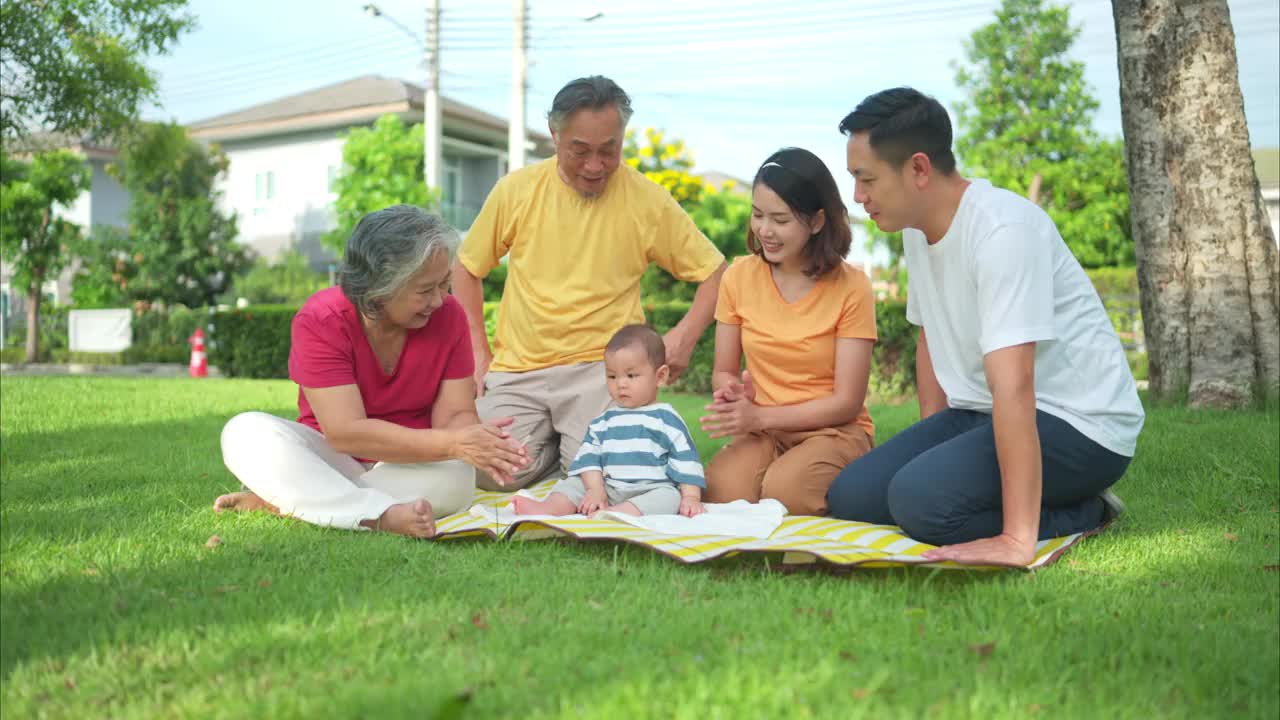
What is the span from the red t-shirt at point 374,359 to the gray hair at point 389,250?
145 mm

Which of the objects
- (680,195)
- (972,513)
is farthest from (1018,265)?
(680,195)

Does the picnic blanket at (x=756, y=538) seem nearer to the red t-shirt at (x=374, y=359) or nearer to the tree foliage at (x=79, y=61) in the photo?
the red t-shirt at (x=374, y=359)

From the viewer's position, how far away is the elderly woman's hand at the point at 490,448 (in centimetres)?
365

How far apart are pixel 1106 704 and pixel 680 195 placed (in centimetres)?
1762

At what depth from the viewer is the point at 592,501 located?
13.8 feet

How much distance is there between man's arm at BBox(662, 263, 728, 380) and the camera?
4789 mm

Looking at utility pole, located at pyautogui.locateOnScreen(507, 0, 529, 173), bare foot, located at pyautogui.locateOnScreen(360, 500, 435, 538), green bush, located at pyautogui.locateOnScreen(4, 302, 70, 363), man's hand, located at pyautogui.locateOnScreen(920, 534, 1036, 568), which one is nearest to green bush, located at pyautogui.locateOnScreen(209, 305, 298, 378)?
utility pole, located at pyautogui.locateOnScreen(507, 0, 529, 173)

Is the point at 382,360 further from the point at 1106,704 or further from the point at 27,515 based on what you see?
the point at 1106,704

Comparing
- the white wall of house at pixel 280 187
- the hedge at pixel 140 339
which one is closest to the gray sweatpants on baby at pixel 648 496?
the hedge at pixel 140 339

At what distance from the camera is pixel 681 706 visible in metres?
2.00

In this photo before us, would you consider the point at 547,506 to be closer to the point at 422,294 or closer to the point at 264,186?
the point at 422,294

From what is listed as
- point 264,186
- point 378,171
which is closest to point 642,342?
point 378,171

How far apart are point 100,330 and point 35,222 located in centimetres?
351

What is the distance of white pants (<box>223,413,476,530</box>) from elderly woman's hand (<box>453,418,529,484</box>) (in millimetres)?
403
